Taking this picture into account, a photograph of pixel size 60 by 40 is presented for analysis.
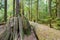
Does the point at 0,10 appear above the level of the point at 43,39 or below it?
above

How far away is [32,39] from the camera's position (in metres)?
4.45

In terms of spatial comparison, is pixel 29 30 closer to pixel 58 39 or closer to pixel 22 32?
pixel 22 32

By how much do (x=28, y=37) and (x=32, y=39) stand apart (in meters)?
0.17

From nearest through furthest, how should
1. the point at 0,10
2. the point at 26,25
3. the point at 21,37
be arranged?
1. the point at 21,37
2. the point at 26,25
3. the point at 0,10

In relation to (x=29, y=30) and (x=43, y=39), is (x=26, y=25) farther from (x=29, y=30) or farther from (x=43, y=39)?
(x=43, y=39)

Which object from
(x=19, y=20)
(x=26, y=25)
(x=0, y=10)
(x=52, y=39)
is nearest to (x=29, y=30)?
(x=26, y=25)

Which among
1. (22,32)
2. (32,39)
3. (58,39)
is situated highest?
(22,32)

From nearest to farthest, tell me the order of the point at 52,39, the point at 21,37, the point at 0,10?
the point at 21,37 → the point at 52,39 → the point at 0,10

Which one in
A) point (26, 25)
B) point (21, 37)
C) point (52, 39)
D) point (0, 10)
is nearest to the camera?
point (21, 37)

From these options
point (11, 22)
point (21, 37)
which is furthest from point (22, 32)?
point (11, 22)

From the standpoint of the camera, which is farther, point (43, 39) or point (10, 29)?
point (43, 39)

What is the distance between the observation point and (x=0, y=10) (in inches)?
848

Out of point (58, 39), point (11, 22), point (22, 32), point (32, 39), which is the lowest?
point (58, 39)

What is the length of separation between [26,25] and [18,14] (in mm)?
466
